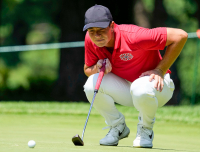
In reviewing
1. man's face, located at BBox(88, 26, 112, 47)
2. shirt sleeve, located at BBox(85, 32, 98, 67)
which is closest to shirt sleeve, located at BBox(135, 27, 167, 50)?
man's face, located at BBox(88, 26, 112, 47)

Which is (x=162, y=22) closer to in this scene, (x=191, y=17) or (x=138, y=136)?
(x=191, y=17)

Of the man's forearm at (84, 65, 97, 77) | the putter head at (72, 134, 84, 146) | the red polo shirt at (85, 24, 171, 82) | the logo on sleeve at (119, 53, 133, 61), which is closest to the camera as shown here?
the putter head at (72, 134, 84, 146)

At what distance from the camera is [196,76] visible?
29.6 ft

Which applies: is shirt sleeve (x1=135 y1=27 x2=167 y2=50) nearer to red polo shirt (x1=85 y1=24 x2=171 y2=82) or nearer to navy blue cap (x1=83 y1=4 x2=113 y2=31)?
red polo shirt (x1=85 y1=24 x2=171 y2=82)

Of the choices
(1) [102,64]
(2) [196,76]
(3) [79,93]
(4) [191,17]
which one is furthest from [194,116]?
(4) [191,17]

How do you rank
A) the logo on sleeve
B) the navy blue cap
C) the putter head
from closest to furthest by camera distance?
the putter head, the navy blue cap, the logo on sleeve

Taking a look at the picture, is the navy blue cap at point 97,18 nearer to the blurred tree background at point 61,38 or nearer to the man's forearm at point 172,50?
the man's forearm at point 172,50

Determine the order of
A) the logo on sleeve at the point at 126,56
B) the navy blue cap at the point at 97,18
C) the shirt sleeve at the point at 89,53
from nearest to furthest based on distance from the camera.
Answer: the navy blue cap at the point at 97,18 < the logo on sleeve at the point at 126,56 < the shirt sleeve at the point at 89,53

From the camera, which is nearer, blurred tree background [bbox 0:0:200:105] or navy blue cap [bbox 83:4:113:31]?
navy blue cap [bbox 83:4:113:31]

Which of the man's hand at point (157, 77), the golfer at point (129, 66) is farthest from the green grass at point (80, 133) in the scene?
the man's hand at point (157, 77)

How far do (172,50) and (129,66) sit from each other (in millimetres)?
426

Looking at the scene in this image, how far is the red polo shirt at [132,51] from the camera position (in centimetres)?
346

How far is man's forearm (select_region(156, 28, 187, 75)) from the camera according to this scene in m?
3.52

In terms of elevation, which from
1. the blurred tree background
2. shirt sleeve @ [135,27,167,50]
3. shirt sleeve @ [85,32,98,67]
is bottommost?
the blurred tree background
